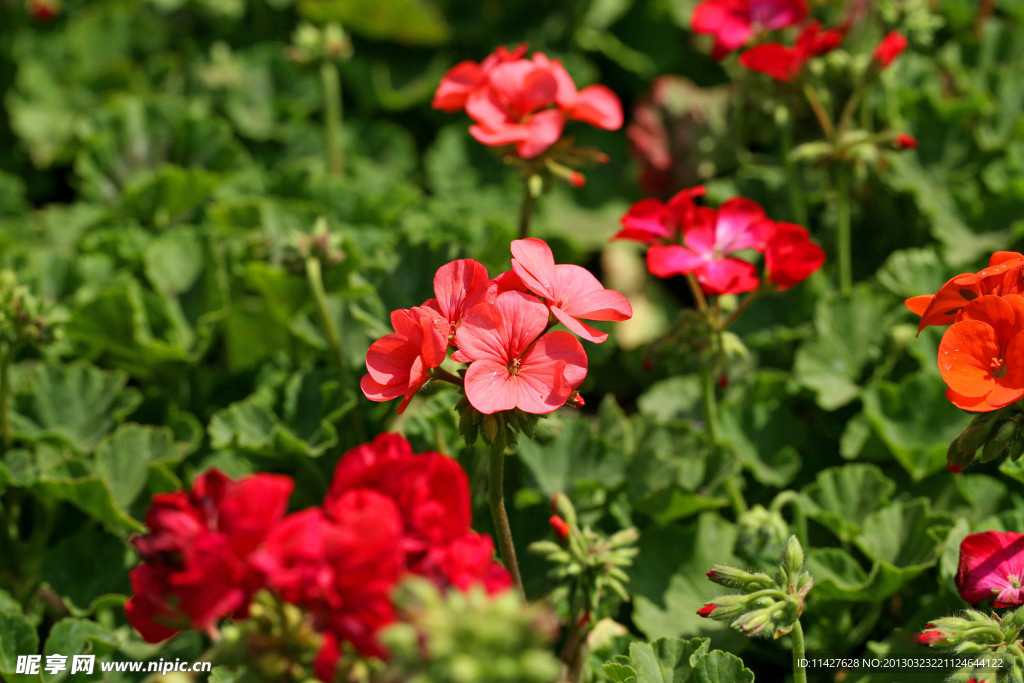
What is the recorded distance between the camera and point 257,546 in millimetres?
1204

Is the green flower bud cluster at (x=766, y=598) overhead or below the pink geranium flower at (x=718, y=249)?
below

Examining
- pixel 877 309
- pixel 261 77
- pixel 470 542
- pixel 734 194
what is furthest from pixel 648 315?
pixel 470 542

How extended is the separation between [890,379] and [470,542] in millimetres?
1891

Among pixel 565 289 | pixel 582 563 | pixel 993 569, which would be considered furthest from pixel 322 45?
pixel 993 569

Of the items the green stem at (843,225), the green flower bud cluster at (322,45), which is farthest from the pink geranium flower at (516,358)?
the green flower bud cluster at (322,45)

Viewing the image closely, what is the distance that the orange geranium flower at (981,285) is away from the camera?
1.56 meters

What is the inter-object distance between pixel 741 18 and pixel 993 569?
65.8 inches

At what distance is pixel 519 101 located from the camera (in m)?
2.11

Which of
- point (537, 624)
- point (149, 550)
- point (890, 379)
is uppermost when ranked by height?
point (537, 624)

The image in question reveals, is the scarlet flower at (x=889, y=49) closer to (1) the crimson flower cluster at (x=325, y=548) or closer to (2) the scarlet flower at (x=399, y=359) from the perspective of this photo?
(2) the scarlet flower at (x=399, y=359)

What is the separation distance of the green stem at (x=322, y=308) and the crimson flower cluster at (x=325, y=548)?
107 cm

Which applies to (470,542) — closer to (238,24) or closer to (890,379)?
(890,379)

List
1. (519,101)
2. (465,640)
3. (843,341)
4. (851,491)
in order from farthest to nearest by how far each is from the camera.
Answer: (843,341) → (851,491) → (519,101) → (465,640)

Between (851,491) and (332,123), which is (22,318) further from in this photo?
(851,491)
